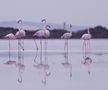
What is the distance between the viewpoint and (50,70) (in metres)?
9.12

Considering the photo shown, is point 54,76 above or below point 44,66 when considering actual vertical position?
below

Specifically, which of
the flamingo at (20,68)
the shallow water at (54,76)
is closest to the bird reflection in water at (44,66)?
the shallow water at (54,76)

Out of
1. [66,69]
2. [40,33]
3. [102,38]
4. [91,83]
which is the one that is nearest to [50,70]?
[66,69]

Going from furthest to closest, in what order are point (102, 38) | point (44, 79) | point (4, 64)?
1. point (102, 38)
2. point (4, 64)
3. point (44, 79)

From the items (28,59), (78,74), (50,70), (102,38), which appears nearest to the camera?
(78,74)

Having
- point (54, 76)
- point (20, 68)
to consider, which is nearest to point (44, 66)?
point (20, 68)

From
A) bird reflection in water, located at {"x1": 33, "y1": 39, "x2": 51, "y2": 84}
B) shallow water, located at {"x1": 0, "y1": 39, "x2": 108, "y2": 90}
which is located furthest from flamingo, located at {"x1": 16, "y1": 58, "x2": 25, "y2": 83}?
bird reflection in water, located at {"x1": 33, "y1": 39, "x2": 51, "y2": 84}

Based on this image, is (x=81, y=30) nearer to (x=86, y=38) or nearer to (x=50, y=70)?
(x=86, y=38)

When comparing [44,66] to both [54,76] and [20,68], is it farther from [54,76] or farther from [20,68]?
[54,76]

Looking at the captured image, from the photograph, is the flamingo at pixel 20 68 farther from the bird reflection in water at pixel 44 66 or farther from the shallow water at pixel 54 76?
the bird reflection in water at pixel 44 66

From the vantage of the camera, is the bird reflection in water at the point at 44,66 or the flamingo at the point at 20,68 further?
the bird reflection in water at the point at 44,66

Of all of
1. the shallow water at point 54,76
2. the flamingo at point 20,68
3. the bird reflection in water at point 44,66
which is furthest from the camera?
the bird reflection in water at point 44,66

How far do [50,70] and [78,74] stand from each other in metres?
0.82

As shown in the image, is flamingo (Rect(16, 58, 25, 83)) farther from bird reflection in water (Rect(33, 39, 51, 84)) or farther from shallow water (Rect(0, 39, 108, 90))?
bird reflection in water (Rect(33, 39, 51, 84))
